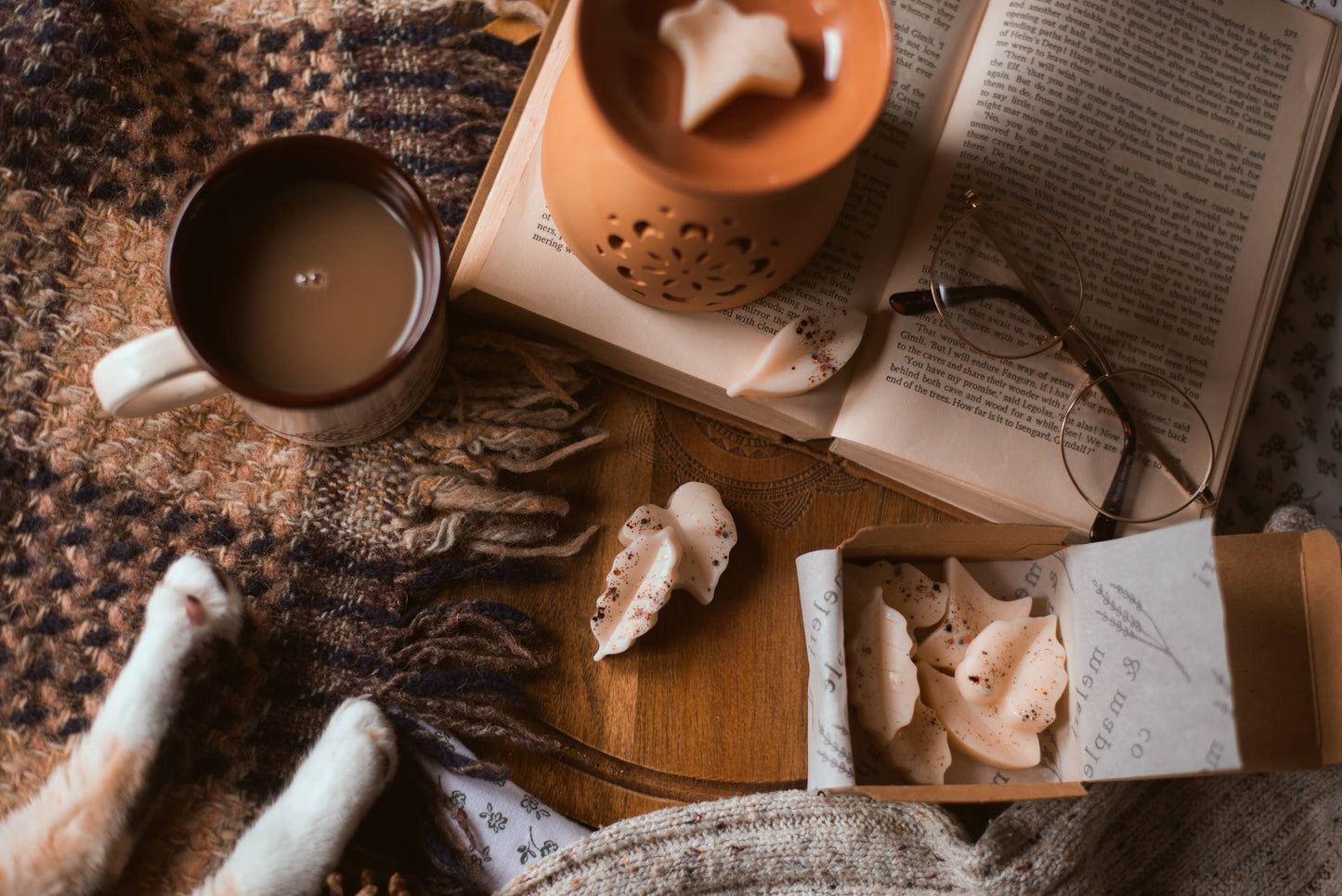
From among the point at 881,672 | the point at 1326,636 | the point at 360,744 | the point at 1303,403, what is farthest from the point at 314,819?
the point at 1303,403

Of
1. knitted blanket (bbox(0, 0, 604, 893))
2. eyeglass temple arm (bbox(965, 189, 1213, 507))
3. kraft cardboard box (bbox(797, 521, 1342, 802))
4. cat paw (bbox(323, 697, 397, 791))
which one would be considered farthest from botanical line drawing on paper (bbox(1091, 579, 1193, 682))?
cat paw (bbox(323, 697, 397, 791))

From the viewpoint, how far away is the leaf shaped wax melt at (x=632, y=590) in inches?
23.3

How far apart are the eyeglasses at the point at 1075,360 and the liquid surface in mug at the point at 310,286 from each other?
33cm

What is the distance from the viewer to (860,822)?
58 centimetres

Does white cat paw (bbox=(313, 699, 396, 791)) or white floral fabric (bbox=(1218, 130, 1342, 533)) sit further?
white floral fabric (bbox=(1218, 130, 1342, 533))

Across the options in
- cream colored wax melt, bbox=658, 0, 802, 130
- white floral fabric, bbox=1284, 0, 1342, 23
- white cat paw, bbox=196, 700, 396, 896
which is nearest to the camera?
cream colored wax melt, bbox=658, 0, 802, 130

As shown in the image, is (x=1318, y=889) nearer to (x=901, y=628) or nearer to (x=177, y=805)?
(x=901, y=628)

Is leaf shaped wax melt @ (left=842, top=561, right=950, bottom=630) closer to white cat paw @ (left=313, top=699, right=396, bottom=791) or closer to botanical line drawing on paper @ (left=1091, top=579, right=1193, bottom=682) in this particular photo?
botanical line drawing on paper @ (left=1091, top=579, right=1193, bottom=682)

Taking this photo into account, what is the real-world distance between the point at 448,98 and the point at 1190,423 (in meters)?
0.57

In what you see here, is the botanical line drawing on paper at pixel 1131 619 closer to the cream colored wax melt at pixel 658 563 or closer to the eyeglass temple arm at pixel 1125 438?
the eyeglass temple arm at pixel 1125 438

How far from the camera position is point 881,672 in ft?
1.90

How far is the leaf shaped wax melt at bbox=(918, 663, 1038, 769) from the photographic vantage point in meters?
0.58

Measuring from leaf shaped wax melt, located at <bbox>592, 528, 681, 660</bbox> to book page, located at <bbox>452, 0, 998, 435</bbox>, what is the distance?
0.11m

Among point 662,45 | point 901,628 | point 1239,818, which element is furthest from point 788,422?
point 1239,818
